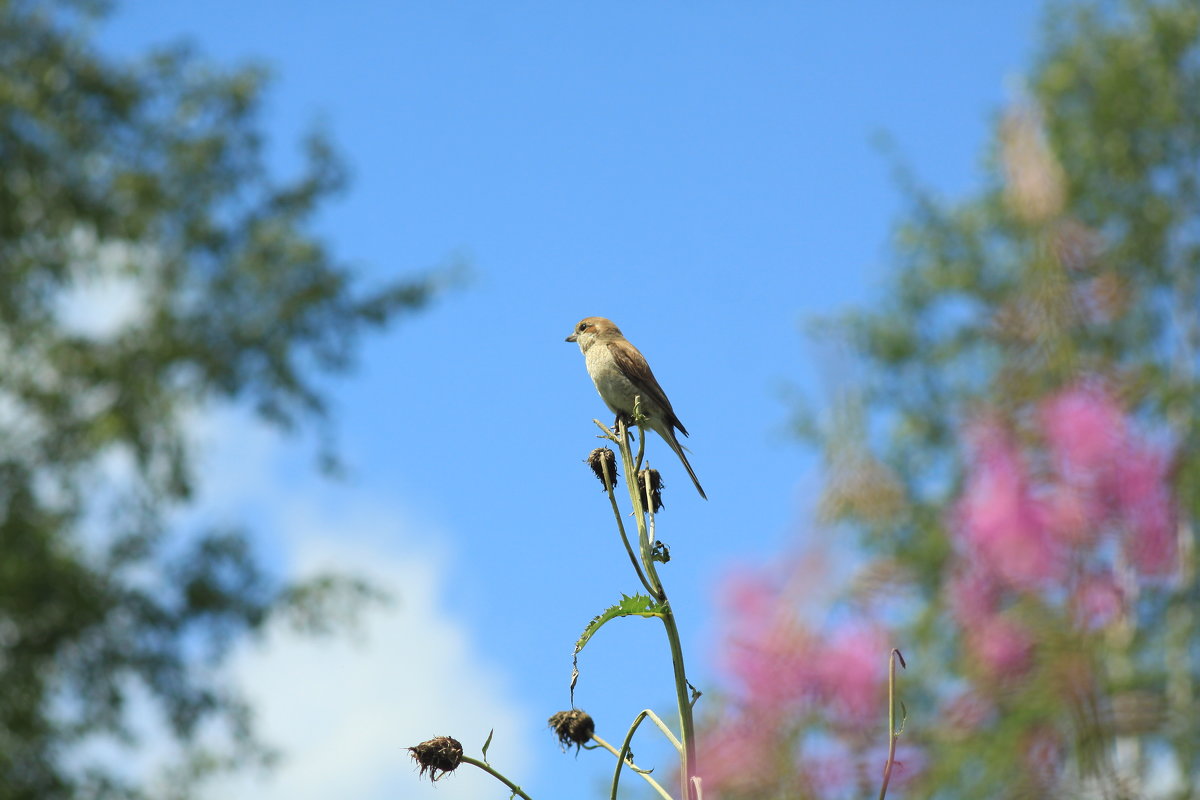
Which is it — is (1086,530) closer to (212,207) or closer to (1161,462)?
(1161,462)

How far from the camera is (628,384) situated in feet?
18.8

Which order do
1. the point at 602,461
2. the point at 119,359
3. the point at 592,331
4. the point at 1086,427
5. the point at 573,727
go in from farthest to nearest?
the point at 119,359 < the point at 592,331 < the point at 602,461 < the point at 573,727 < the point at 1086,427

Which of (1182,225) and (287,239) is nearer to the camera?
A: (1182,225)

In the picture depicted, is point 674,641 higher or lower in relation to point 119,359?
lower

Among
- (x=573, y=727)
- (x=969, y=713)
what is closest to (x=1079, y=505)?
(x=969, y=713)

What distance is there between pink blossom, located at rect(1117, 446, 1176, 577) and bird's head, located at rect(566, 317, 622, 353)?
5.60 m

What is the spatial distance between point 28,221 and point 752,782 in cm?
1743

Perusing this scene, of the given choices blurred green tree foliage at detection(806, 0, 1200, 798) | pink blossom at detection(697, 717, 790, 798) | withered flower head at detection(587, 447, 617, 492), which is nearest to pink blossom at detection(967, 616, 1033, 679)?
blurred green tree foliage at detection(806, 0, 1200, 798)

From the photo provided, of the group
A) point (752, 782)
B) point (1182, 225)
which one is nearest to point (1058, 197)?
point (752, 782)

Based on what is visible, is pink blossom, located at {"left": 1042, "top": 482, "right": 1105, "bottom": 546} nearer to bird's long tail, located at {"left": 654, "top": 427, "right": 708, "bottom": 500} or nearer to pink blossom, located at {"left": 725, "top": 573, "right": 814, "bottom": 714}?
pink blossom, located at {"left": 725, "top": 573, "right": 814, "bottom": 714}

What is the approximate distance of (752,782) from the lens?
834 millimetres

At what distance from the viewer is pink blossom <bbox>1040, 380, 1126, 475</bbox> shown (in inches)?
27.5

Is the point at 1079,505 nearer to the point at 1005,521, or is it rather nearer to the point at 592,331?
the point at 1005,521

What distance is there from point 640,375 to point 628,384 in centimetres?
7
